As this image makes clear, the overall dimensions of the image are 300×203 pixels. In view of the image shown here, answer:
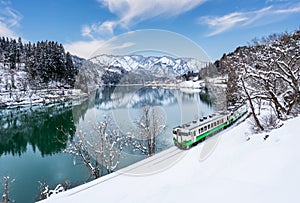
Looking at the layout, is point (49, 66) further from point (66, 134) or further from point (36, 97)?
point (66, 134)

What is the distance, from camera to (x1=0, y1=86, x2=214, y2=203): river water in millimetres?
6324

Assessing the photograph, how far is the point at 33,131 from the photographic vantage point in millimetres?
20297

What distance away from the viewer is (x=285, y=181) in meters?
2.78

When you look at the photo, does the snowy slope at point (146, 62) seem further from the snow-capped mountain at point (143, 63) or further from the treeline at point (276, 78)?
the treeline at point (276, 78)

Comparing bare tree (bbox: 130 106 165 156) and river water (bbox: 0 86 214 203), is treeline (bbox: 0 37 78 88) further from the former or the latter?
bare tree (bbox: 130 106 165 156)

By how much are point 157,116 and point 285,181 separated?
30.6 ft

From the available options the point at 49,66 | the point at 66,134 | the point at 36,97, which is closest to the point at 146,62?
the point at 66,134

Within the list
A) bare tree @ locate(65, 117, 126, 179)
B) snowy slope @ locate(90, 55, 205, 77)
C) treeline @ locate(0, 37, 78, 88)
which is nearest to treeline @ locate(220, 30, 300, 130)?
snowy slope @ locate(90, 55, 205, 77)

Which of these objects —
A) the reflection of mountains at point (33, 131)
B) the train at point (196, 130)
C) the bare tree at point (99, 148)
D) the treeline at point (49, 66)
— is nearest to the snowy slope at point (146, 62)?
the bare tree at point (99, 148)

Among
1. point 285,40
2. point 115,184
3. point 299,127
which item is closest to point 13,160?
point 115,184

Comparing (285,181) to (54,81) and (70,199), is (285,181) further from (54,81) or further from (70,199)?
(54,81)

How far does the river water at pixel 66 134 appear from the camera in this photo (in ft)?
20.7

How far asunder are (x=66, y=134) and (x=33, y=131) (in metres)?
8.03

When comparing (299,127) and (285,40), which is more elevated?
(285,40)
